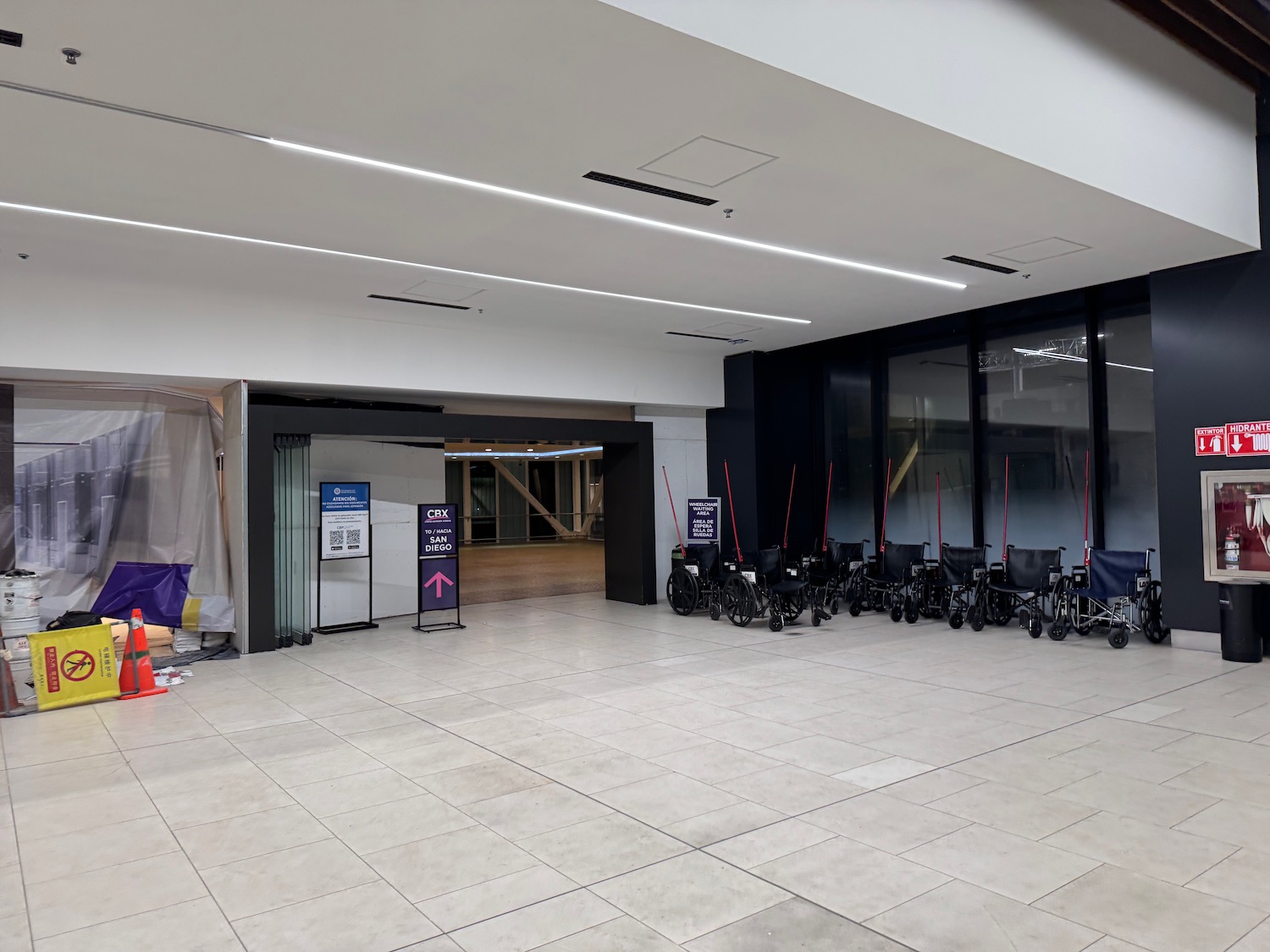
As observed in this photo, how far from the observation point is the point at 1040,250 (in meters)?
7.25

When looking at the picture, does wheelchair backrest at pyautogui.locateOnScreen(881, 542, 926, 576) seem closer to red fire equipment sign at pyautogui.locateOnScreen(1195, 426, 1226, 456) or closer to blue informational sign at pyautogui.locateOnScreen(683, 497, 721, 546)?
blue informational sign at pyautogui.locateOnScreen(683, 497, 721, 546)

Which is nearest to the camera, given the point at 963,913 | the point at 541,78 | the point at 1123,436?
the point at 963,913

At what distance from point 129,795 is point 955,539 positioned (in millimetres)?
8906

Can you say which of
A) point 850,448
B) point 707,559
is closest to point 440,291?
point 707,559

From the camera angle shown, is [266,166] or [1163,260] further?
[1163,260]

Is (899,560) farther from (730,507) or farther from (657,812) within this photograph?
(657,812)

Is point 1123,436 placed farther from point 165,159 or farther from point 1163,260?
point 165,159

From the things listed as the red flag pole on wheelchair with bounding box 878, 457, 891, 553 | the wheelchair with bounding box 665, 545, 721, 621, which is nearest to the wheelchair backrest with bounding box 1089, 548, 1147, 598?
the red flag pole on wheelchair with bounding box 878, 457, 891, 553

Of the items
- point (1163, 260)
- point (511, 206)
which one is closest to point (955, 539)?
point (1163, 260)

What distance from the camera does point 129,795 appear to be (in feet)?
14.7

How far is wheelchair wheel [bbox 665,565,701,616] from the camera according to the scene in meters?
10.5

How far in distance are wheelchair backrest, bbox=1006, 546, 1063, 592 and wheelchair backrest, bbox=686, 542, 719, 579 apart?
3408 millimetres

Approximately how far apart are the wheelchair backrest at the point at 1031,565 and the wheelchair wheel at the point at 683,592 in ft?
11.6

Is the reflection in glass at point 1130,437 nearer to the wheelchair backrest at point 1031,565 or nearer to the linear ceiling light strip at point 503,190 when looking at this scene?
the wheelchair backrest at point 1031,565
